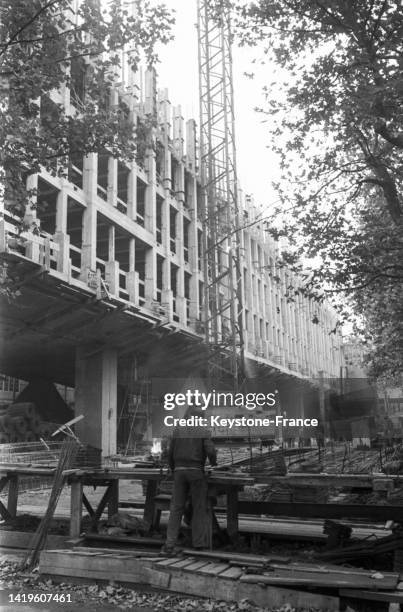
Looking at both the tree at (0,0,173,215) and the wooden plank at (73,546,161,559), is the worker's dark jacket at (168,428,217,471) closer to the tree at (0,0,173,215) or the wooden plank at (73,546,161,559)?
the wooden plank at (73,546,161,559)

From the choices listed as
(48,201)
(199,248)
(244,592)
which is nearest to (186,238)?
(199,248)

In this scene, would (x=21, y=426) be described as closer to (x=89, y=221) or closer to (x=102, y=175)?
(x=89, y=221)

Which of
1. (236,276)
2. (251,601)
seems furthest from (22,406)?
(251,601)

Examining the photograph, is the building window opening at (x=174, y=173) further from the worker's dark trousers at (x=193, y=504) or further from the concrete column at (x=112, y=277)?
the worker's dark trousers at (x=193, y=504)

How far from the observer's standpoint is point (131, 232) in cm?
2480

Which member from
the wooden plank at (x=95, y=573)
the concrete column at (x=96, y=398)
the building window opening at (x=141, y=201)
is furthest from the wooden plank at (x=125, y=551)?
the building window opening at (x=141, y=201)

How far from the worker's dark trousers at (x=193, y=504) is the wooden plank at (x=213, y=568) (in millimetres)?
685

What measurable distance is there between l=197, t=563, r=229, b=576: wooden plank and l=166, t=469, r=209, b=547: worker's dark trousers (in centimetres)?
69

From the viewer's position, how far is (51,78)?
31.8 feet

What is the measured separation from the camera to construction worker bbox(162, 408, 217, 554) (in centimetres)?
799

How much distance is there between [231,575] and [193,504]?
58.4 inches

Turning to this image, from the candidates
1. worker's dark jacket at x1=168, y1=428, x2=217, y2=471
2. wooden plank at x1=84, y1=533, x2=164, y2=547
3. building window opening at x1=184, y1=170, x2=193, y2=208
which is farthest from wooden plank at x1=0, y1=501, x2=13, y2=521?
building window opening at x1=184, y1=170, x2=193, y2=208

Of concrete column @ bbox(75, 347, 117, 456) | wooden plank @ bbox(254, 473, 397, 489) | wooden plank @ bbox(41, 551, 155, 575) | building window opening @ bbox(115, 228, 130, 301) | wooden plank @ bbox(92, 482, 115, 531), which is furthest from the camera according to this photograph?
concrete column @ bbox(75, 347, 117, 456)

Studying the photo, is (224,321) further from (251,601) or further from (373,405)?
(251,601)
